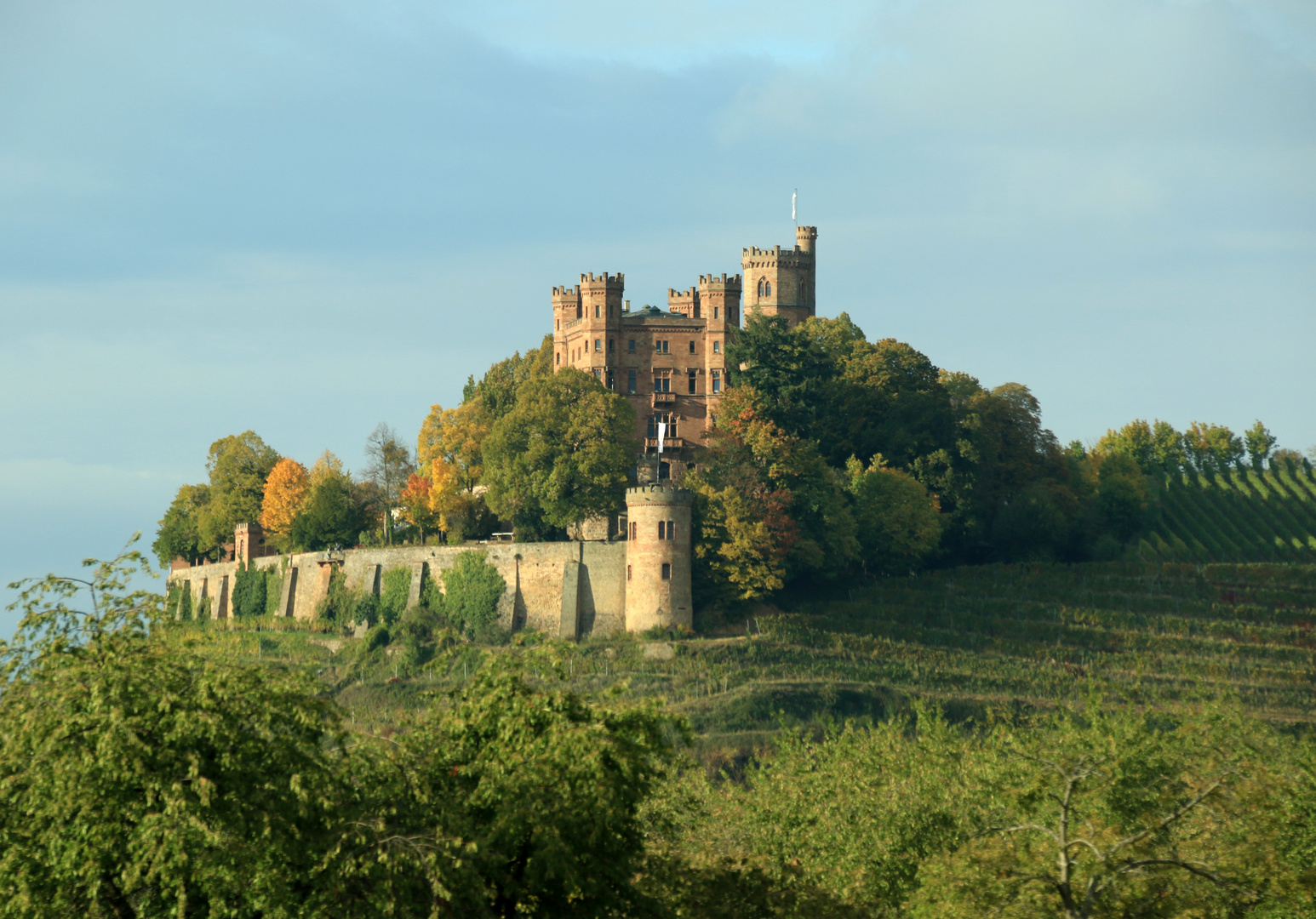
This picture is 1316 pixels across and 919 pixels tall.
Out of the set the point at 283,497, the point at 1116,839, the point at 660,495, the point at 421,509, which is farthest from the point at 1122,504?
the point at 1116,839

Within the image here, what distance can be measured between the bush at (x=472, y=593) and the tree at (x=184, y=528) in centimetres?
2621

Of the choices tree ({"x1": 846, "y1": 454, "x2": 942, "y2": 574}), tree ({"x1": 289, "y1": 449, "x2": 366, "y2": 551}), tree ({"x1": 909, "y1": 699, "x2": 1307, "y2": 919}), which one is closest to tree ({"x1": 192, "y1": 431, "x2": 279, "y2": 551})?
tree ({"x1": 289, "y1": 449, "x2": 366, "y2": 551})

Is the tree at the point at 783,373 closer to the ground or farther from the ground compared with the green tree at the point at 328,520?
farther from the ground

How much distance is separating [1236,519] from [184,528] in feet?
185

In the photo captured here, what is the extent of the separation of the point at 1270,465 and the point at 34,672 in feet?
317

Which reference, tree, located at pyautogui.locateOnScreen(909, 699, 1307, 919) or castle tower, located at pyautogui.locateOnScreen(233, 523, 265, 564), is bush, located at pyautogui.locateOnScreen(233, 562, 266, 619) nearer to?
castle tower, located at pyautogui.locateOnScreen(233, 523, 265, 564)

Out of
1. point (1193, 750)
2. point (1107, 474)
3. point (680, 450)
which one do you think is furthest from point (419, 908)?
point (1107, 474)

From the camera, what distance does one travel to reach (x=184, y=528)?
88375 millimetres

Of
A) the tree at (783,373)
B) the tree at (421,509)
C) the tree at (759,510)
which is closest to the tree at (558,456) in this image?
the tree at (759,510)

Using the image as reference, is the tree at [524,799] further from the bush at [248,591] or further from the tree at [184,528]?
the tree at [184,528]

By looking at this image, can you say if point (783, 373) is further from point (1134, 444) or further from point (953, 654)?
point (1134, 444)

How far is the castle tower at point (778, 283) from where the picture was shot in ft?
265

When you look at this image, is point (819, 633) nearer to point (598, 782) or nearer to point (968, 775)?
point (968, 775)

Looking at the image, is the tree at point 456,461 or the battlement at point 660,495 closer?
the battlement at point 660,495
